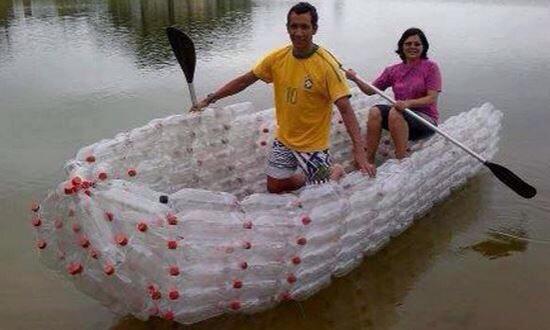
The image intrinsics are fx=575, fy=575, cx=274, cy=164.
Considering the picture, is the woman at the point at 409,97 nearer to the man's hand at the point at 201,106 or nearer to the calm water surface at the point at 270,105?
the calm water surface at the point at 270,105

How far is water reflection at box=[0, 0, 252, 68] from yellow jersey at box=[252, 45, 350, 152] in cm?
780

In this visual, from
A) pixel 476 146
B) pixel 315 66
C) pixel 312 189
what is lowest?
pixel 476 146

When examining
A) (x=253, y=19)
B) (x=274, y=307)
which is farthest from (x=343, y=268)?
(x=253, y=19)

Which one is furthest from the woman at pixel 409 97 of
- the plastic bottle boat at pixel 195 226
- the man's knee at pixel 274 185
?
the man's knee at pixel 274 185

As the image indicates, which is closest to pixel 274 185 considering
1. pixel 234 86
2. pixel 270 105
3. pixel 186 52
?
pixel 234 86

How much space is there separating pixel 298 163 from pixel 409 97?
6.04ft

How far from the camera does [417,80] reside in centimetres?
574

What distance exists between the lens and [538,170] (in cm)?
671

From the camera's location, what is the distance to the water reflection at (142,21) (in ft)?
45.4

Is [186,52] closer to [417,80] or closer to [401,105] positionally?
[401,105]

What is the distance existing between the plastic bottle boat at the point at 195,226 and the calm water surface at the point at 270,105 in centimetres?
37

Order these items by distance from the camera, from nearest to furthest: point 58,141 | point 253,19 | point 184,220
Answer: point 184,220, point 58,141, point 253,19

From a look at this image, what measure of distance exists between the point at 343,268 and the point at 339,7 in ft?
75.6

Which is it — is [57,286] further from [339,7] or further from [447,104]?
[339,7]
